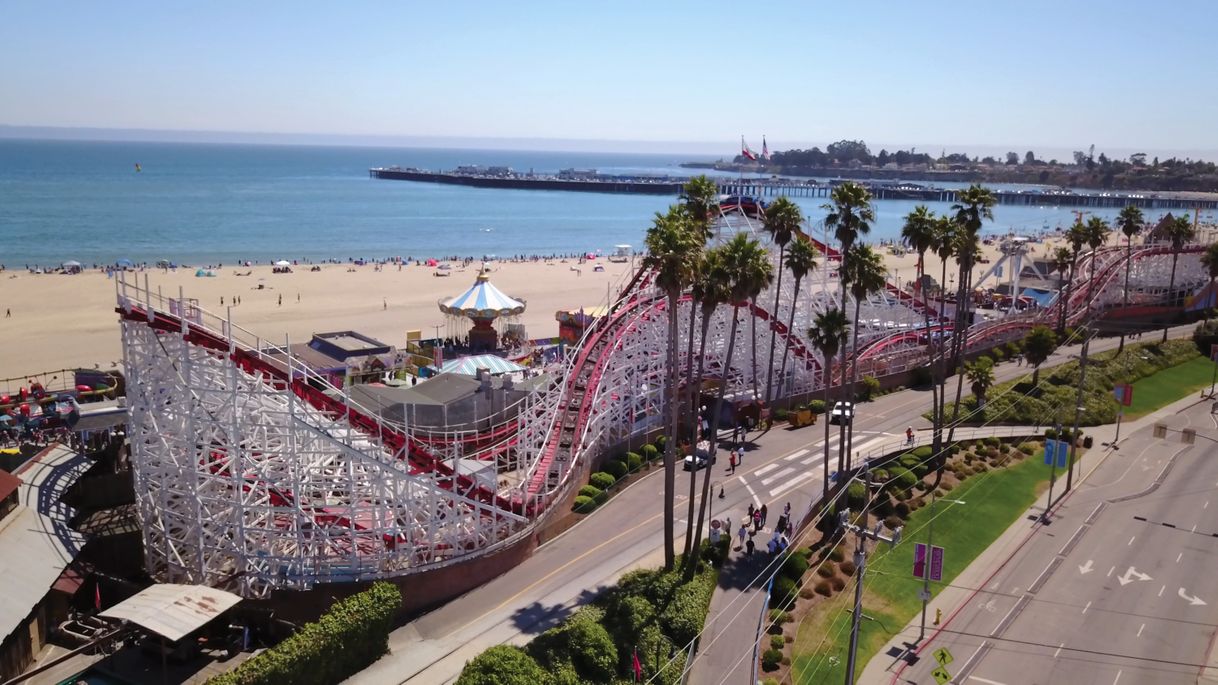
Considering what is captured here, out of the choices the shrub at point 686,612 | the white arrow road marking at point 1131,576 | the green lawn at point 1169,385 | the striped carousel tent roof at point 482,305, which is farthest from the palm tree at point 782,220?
the green lawn at point 1169,385

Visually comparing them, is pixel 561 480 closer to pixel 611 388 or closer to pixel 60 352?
pixel 611 388

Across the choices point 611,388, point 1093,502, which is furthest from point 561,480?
point 1093,502

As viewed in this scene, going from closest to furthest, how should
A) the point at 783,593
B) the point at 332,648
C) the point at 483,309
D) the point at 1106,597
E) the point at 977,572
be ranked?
the point at 332,648 < the point at 783,593 < the point at 1106,597 < the point at 977,572 < the point at 483,309

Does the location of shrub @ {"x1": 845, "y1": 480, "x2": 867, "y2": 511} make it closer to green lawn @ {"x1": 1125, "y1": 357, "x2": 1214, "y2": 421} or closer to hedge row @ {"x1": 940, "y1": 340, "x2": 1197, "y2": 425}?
hedge row @ {"x1": 940, "y1": 340, "x2": 1197, "y2": 425}

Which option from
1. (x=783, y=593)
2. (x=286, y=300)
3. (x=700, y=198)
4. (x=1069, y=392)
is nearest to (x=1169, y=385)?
(x=1069, y=392)

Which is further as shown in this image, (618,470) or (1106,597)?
(618,470)

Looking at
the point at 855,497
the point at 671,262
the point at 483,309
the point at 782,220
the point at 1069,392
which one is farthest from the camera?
the point at 483,309

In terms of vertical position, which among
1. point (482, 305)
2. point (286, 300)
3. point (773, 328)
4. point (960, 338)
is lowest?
point (286, 300)

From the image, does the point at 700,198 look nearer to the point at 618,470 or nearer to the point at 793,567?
the point at 618,470
